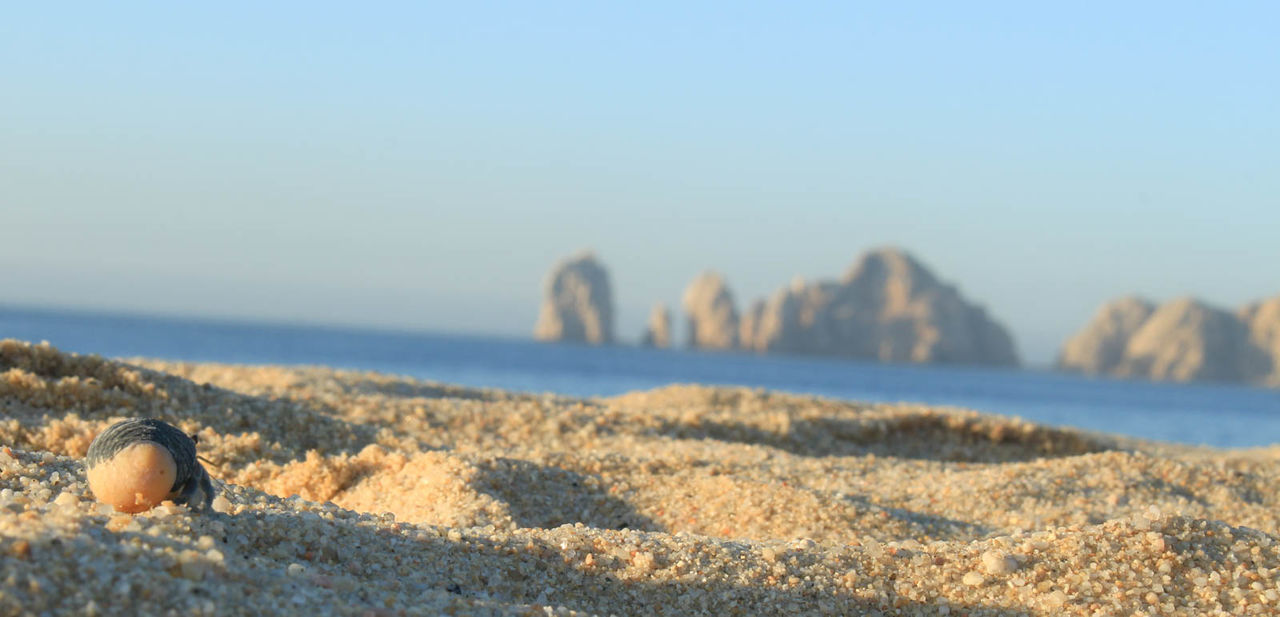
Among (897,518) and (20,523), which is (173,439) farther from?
(897,518)

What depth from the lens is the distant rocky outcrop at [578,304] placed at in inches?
5399

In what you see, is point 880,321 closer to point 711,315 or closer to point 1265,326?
point 711,315

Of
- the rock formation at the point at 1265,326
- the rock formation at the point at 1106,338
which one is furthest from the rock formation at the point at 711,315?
the rock formation at the point at 1265,326

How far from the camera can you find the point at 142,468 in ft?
10.8

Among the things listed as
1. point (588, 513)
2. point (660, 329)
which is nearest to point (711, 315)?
point (660, 329)

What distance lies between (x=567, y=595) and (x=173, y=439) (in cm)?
138

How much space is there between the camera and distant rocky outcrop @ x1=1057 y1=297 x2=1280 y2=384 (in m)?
123

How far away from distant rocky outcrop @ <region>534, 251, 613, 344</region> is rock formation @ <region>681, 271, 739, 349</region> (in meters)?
11.7

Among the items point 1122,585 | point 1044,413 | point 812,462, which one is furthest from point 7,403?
point 1044,413

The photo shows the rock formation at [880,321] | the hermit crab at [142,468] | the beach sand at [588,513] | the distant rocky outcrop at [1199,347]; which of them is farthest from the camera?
the rock formation at [880,321]

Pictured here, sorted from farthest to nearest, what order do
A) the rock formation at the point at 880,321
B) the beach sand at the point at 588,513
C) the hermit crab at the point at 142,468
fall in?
1. the rock formation at the point at 880,321
2. the hermit crab at the point at 142,468
3. the beach sand at the point at 588,513

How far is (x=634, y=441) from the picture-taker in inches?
293

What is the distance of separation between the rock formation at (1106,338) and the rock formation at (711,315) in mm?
42126

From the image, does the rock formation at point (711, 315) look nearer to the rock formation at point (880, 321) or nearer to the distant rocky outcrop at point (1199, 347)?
the rock formation at point (880, 321)
